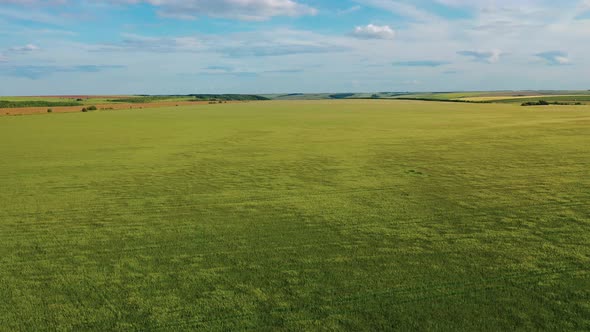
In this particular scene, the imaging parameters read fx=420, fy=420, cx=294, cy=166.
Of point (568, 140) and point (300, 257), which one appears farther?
point (568, 140)

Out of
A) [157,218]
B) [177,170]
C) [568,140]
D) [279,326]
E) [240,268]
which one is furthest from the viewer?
[568,140]

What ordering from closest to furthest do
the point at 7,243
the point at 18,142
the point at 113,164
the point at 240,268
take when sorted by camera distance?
the point at 240,268, the point at 7,243, the point at 113,164, the point at 18,142

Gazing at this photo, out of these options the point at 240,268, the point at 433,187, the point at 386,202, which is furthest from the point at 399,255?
the point at 433,187

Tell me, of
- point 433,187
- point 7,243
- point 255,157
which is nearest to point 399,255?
point 433,187

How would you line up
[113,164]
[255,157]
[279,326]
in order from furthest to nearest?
[255,157] → [113,164] → [279,326]

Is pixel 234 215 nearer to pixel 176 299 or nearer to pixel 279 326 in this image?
pixel 176 299

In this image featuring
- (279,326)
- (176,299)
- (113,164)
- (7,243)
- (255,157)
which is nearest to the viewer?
(279,326)

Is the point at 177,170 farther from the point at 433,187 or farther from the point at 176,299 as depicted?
the point at 176,299
